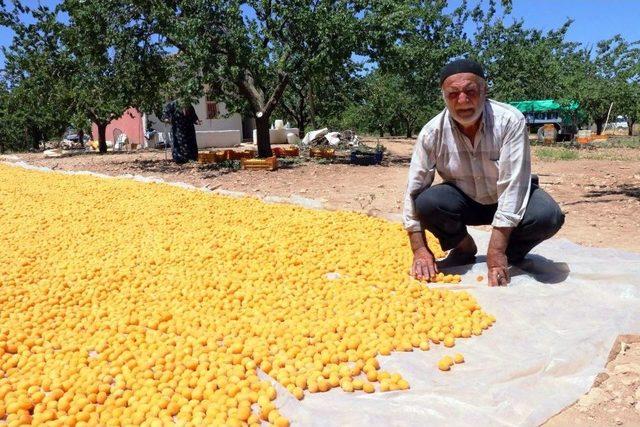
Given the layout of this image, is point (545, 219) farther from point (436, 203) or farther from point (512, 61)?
point (512, 61)

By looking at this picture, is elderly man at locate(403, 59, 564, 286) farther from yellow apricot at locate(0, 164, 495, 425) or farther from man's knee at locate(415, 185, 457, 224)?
yellow apricot at locate(0, 164, 495, 425)

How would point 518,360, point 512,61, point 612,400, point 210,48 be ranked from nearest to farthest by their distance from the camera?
point 612,400 → point 518,360 → point 210,48 → point 512,61

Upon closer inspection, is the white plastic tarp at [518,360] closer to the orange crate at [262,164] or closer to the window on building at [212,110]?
the orange crate at [262,164]

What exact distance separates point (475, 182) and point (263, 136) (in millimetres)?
10370

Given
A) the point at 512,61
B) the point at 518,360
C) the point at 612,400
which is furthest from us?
the point at 512,61

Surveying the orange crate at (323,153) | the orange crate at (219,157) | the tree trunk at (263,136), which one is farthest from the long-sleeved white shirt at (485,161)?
the orange crate at (323,153)

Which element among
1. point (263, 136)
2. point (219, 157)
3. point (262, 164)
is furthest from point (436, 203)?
point (263, 136)

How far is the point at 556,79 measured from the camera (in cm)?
2183

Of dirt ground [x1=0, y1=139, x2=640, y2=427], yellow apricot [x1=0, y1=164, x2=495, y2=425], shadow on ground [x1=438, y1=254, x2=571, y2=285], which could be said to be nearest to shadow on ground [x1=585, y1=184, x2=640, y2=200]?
dirt ground [x1=0, y1=139, x2=640, y2=427]

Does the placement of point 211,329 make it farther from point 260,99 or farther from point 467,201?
point 260,99

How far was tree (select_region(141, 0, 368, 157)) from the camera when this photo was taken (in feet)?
35.8

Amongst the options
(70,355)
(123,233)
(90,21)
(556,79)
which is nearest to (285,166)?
(90,21)

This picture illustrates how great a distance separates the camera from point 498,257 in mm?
3053

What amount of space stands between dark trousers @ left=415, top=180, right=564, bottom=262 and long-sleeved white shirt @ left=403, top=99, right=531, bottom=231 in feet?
0.21
